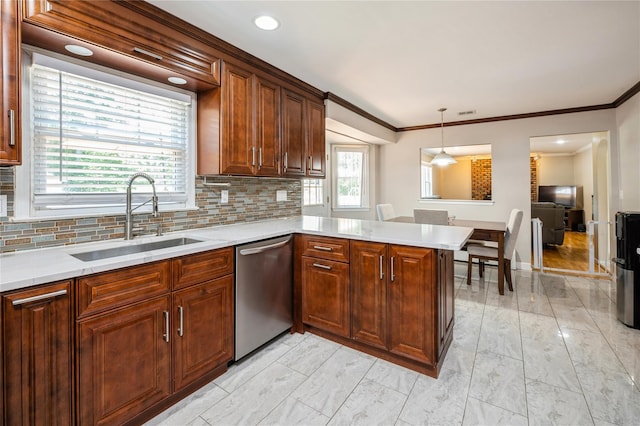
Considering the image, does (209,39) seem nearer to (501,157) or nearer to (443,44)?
(443,44)

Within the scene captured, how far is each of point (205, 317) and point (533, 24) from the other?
3.00 meters

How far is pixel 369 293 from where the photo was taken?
6.91 ft

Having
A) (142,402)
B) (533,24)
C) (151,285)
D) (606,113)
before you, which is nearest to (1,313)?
(151,285)

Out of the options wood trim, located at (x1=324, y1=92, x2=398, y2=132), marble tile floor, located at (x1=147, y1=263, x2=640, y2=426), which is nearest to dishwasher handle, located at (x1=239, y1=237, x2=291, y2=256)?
marble tile floor, located at (x1=147, y1=263, x2=640, y2=426)

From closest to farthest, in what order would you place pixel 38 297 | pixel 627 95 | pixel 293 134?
pixel 38 297, pixel 293 134, pixel 627 95

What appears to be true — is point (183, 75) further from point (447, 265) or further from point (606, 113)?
point (606, 113)

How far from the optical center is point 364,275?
2121mm

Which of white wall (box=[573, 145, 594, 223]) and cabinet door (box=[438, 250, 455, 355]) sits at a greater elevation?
white wall (box=[573, 145, 594, 223])

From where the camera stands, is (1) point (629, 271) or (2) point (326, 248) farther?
(1) point (629, 271)

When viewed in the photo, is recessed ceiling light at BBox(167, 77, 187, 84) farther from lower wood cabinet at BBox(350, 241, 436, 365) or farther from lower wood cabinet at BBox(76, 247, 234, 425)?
lower wood cabinet at BBox(350, 241, 436, 365)

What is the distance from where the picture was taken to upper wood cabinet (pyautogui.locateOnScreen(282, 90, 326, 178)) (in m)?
2.89

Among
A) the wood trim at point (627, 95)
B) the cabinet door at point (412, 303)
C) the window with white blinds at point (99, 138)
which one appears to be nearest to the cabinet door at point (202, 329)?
the window with white blinds at point (99, 138)

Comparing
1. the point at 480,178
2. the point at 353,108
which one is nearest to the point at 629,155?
the point at 353,108

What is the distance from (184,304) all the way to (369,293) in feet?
3.95
